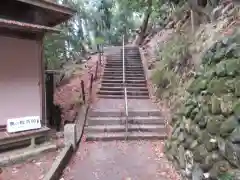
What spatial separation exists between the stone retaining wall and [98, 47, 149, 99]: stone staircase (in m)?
5.94

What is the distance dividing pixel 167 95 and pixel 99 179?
5.37 meters

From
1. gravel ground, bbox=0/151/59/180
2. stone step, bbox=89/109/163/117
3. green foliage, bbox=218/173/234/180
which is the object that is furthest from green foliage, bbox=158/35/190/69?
green foliage, bbox=218/173/234/180

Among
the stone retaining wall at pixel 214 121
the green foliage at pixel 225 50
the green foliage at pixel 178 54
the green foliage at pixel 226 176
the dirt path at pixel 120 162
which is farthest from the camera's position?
the green foliage at pixel 178 54

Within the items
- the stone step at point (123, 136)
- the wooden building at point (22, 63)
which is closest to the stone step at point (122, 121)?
the stone step at point (123, 136)

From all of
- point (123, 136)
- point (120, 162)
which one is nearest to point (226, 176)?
point (120, 162)

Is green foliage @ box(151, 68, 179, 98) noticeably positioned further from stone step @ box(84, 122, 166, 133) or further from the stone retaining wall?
the stone retaining wall

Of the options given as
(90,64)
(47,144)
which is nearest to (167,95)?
(47,144)

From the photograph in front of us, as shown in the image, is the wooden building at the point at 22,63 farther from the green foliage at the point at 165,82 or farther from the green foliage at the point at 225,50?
the green foliage at the point at 165,82

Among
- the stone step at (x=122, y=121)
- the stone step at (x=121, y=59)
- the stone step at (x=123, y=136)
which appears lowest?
the stone step at (x=123, y=136)

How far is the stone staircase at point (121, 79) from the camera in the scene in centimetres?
1284

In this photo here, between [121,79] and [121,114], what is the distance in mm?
4258

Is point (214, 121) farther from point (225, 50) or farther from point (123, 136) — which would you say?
point (123, 136)

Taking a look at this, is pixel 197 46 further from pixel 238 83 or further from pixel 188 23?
pixel 238 83

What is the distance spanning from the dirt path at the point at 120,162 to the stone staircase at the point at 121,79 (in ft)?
13.9
